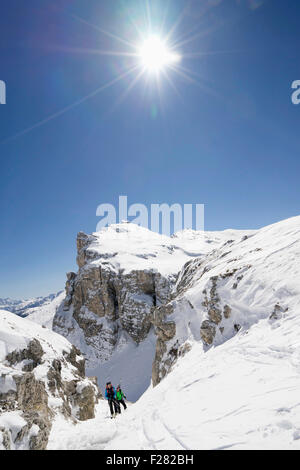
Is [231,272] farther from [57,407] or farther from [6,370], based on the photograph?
[6,370]

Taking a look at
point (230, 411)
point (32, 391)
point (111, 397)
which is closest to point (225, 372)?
point (230, 411)

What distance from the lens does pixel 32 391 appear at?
11656mm

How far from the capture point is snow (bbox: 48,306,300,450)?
15.8 ft

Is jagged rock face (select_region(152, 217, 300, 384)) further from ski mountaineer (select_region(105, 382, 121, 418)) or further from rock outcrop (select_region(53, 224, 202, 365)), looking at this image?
rock outcrop (select_region(53, 224, 202, 365))

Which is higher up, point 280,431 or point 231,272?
point 231,272

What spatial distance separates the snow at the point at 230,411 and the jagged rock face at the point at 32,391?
3.33 feet

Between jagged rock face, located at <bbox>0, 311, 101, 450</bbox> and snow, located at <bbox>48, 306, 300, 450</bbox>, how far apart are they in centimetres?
101

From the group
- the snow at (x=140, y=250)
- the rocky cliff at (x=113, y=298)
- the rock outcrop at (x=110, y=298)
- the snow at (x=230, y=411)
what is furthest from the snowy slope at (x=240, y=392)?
the rock outcrop at (x=110, y=298)

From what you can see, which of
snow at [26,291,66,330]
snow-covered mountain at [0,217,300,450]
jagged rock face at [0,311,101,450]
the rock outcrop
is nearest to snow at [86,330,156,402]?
snow-covered mountain at [0,217,300,450]

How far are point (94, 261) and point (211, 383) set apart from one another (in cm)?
6672

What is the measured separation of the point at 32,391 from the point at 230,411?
434 inches

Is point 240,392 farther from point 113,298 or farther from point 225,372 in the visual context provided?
point 113,298

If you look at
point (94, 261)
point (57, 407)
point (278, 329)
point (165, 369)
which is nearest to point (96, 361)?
point (94, 261)

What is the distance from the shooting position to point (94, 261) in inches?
2817
